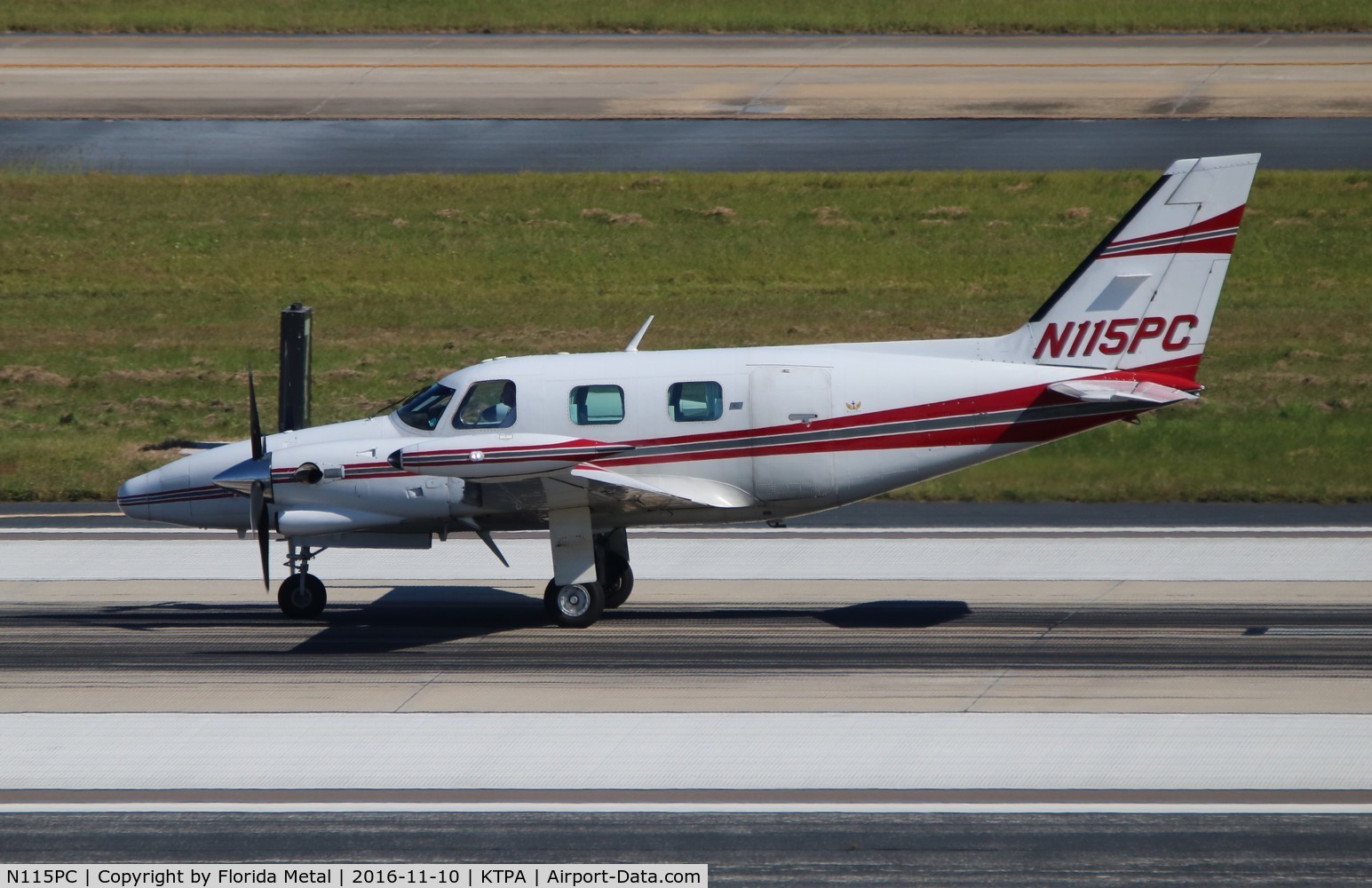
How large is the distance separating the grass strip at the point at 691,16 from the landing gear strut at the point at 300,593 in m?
35.3

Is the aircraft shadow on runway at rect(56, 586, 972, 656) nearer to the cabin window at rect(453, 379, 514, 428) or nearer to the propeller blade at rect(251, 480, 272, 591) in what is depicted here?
the propeller blade at rect(251, 480, 272, 591)

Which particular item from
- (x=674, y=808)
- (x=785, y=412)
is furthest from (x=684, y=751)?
(x=785, y=412)

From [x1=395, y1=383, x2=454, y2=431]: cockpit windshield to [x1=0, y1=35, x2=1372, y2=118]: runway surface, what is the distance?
25086 millimetres

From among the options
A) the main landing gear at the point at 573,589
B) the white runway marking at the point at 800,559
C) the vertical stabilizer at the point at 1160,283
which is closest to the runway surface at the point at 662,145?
the white runway marking at the point at 800,559

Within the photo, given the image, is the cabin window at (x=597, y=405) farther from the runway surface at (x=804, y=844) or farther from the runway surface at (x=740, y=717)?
the runway surface at (x=804, y=844)

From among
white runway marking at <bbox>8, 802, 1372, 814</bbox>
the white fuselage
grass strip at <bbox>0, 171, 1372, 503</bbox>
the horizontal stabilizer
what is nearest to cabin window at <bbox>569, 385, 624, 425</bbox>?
the white fuselage

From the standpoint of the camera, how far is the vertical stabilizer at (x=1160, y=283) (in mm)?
16688

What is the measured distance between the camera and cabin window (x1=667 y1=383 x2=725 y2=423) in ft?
54.9

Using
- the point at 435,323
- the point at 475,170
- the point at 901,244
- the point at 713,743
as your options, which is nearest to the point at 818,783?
the point at 713,743

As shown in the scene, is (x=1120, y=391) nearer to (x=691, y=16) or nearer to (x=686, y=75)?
(x=686, y=75)

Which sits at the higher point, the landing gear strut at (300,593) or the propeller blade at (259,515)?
the propeller blade at (259,515)

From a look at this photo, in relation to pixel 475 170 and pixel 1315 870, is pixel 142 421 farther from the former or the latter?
pixel 1315 870

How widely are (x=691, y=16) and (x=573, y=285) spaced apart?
68.5 feet

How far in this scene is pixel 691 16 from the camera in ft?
167
